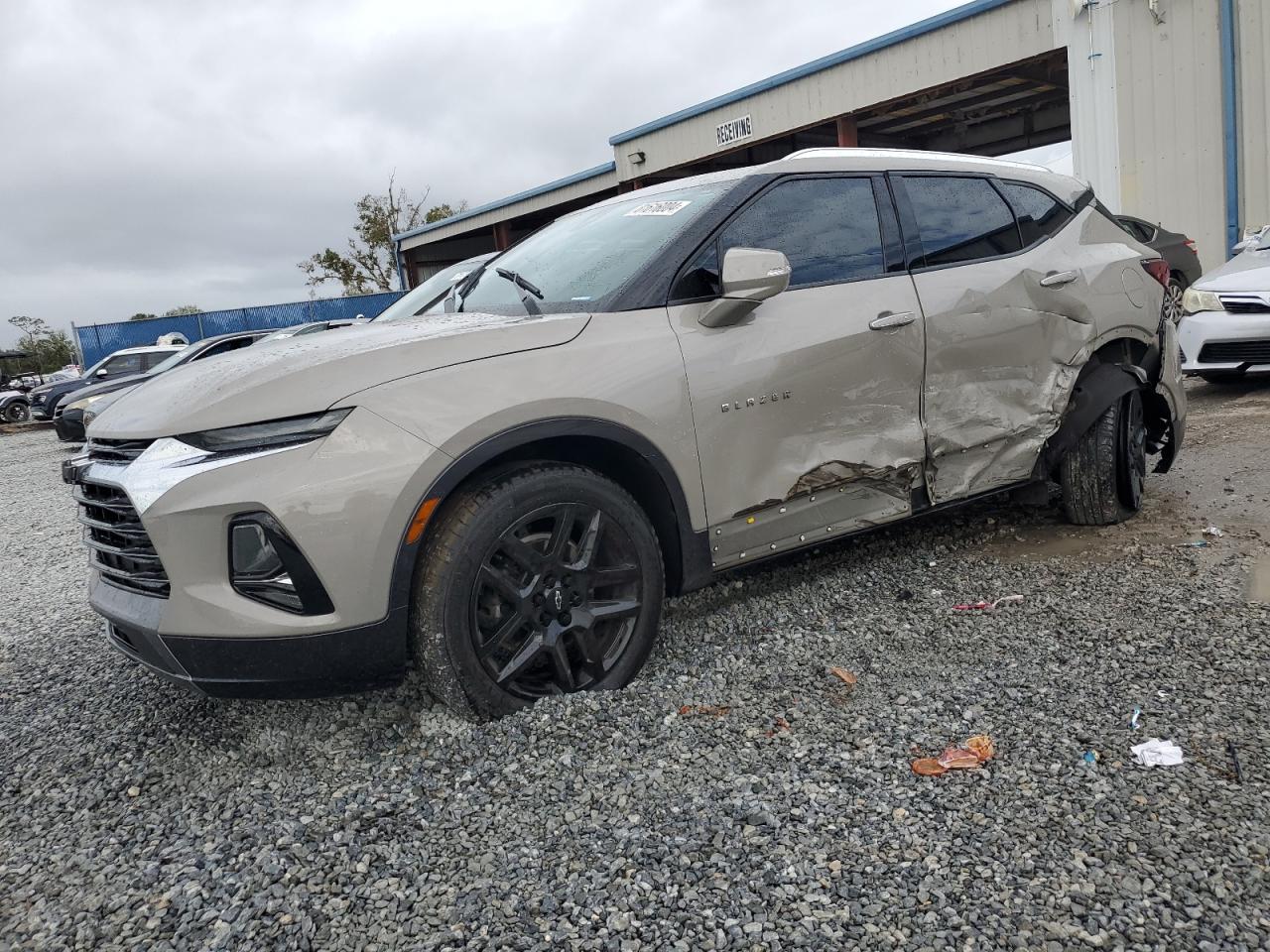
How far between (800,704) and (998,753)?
1.97 feet

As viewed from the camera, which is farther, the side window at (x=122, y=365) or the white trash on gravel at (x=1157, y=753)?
the side window at (x=122, y=365)

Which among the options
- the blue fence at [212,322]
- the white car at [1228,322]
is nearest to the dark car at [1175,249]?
the white car at [1228,322]

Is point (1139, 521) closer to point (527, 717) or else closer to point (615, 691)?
point (615, 691)

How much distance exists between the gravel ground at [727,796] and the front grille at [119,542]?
599 millimetres

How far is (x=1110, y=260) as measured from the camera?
425cm

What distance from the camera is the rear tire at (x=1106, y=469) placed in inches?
166

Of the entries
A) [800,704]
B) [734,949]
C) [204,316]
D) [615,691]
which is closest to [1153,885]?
[734,949]

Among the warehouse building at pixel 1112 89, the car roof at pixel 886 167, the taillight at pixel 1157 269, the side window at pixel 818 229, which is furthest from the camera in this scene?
the warehouse building at pixel 1112 89

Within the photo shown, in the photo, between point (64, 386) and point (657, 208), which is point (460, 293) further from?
point (64, 386)

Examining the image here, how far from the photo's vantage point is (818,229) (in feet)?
11.3

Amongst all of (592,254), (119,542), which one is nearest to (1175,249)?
(592,254)

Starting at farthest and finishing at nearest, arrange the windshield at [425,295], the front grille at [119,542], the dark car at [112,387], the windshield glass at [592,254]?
the dark car at [112,387], the windshield at [425,295], the windshield glass at [592,254], the front grille at [119,542]

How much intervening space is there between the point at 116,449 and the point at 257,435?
516mm

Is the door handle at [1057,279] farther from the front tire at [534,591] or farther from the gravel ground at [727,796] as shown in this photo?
the front tire at [534,591]
